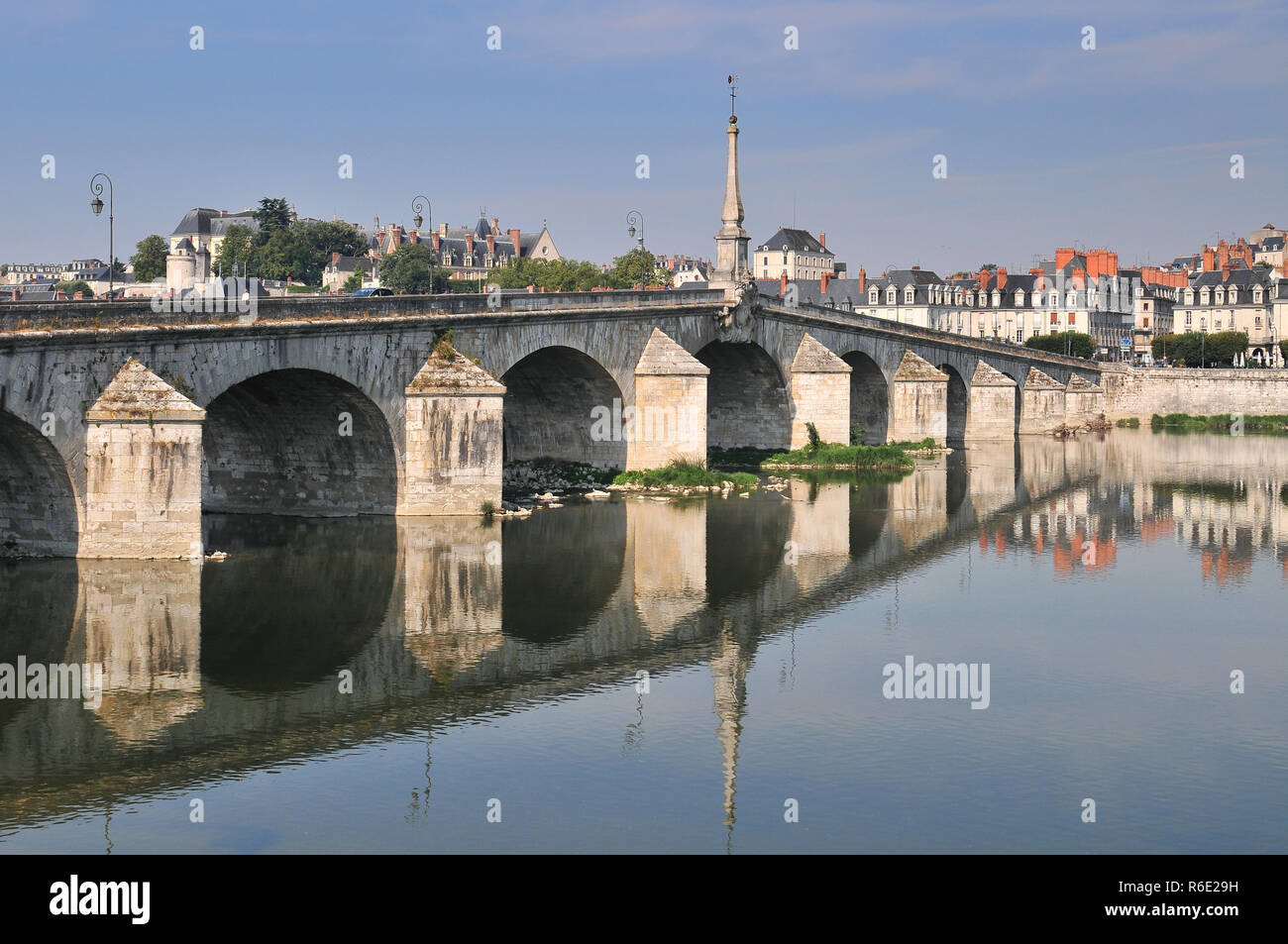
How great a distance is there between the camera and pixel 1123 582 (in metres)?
33.2

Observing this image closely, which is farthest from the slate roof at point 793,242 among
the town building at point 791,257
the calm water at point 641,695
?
the calm water at point 641,695

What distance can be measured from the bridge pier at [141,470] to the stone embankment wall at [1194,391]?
76.0 m

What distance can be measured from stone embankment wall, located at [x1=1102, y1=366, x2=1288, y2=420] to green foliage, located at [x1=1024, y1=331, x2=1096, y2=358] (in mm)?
21037

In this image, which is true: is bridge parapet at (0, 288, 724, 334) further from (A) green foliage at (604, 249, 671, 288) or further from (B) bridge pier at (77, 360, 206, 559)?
(A) green foliage at (604, 249, 671, 288)

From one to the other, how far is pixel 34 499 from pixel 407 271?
3459 inches

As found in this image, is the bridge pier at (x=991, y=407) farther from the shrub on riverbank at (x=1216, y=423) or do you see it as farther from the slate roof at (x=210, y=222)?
the slate roof at (x=210, y=222)

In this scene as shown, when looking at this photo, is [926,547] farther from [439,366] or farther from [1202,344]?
[1202,344]

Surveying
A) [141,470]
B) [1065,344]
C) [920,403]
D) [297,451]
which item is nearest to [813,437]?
[920,403]

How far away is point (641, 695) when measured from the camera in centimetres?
2261

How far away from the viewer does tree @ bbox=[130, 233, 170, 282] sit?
322 feet

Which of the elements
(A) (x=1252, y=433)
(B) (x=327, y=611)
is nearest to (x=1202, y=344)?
(A) (x=1252, y=433)

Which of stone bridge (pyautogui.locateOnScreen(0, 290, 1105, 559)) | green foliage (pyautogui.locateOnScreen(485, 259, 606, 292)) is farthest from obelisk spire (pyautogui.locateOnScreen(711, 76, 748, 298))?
green foliage (pyautogui.locateOnScreen(485, 259, 606, 292))

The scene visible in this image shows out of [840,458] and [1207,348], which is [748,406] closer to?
[840,458]
